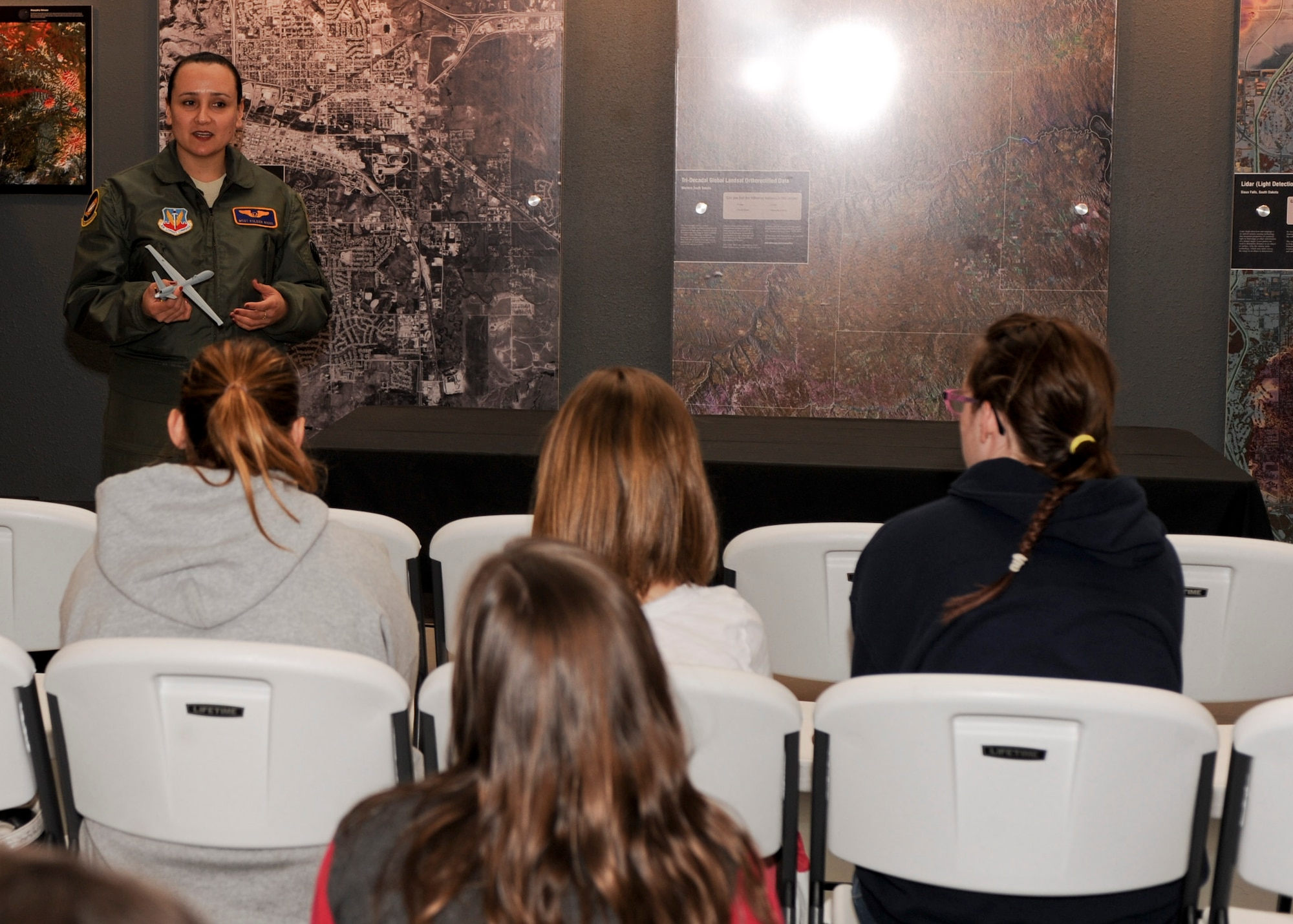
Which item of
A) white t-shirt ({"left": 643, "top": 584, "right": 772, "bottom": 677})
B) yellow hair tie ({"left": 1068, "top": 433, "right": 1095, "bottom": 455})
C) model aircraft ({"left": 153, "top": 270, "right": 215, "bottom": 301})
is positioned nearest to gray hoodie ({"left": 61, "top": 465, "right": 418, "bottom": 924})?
white t-shirt ({"left": 643, "top": 584, "right": 772, "bottom": 677})

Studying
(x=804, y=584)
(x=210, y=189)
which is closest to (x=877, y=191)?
(x=210, y=189)

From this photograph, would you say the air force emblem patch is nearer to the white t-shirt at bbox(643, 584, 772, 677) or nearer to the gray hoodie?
the gray hoodie

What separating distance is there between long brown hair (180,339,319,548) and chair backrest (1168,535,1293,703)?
1454mm

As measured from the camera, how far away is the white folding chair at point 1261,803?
54.2 inches

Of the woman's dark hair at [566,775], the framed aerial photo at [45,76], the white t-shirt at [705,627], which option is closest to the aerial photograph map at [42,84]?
the framed aerial photo at [45,76]

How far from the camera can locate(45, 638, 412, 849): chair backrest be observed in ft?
4.79

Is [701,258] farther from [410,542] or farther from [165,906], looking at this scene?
[165,906]

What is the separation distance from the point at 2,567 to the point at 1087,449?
6.01ft

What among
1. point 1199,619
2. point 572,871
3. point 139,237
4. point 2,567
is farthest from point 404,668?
point 139,237

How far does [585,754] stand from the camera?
2.95ft

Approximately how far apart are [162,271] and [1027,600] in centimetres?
305

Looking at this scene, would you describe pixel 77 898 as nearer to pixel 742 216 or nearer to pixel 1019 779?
pixel 1019 779

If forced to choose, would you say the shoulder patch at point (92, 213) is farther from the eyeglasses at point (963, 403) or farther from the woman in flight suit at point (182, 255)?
the eyeglasses at point (963, 403)

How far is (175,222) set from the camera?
391 cm
